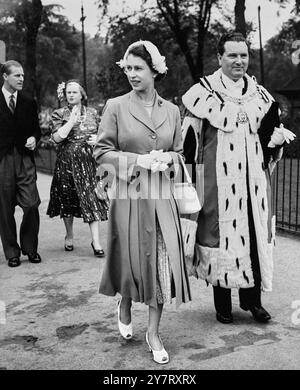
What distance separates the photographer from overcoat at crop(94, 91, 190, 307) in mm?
3547

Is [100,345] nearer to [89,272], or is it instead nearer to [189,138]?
[189,138]

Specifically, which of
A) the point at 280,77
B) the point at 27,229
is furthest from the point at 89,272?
the point at 280,77

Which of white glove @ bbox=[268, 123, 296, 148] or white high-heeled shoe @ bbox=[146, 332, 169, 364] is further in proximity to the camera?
white glove @ bbox=[268, 123, 296, 148]

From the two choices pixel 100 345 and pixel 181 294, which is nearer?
pixel 181 294

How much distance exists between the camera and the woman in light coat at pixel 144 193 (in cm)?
355

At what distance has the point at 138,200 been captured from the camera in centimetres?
361

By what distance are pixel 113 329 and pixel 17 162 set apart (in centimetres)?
264

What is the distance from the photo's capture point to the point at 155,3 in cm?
2508

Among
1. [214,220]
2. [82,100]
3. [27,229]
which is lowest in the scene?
[27,229]

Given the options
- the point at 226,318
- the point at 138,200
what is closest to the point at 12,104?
the point at 138,200

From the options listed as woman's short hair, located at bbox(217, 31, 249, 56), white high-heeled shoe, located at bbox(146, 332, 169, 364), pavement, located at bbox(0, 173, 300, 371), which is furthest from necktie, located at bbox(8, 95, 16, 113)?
white high-heeled shoe, located at bbox(146, 332, 169, 364)

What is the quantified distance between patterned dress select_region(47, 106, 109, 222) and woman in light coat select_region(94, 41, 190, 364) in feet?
9.55

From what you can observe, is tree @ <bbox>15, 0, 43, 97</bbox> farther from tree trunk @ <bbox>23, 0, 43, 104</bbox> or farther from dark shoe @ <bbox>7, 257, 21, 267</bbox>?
dark shoe @ <bbox>7, 257, 21, 267</bbox>
